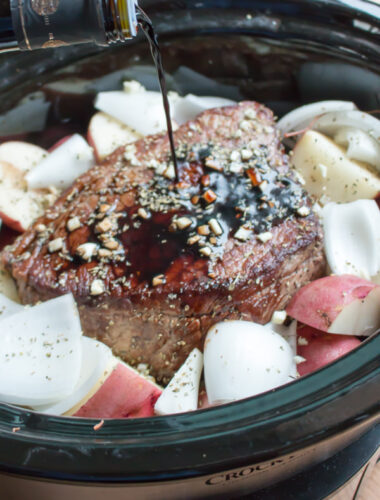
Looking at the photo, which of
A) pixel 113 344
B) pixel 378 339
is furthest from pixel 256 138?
pixel 378 339

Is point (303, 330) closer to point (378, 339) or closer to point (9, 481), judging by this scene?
point (378, 339)

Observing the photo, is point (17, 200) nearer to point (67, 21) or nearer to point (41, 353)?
point (41, 353)

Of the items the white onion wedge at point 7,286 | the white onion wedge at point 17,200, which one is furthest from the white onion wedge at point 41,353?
the white onion wedge at point 17,200

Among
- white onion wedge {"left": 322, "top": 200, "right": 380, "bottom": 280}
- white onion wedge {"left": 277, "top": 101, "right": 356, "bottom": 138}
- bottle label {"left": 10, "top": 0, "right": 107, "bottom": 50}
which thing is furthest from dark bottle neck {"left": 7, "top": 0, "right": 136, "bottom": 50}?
white onion wedge {"left": 277, "top": 101, "right": 356, "bottom": 138}

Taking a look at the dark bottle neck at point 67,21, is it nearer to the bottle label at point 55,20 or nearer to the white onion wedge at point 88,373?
the bottle label at point 55,20

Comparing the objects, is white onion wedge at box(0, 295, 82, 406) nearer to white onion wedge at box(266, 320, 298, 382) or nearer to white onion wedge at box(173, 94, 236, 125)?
white onion wedge at box(266, 320, 298, 382)
